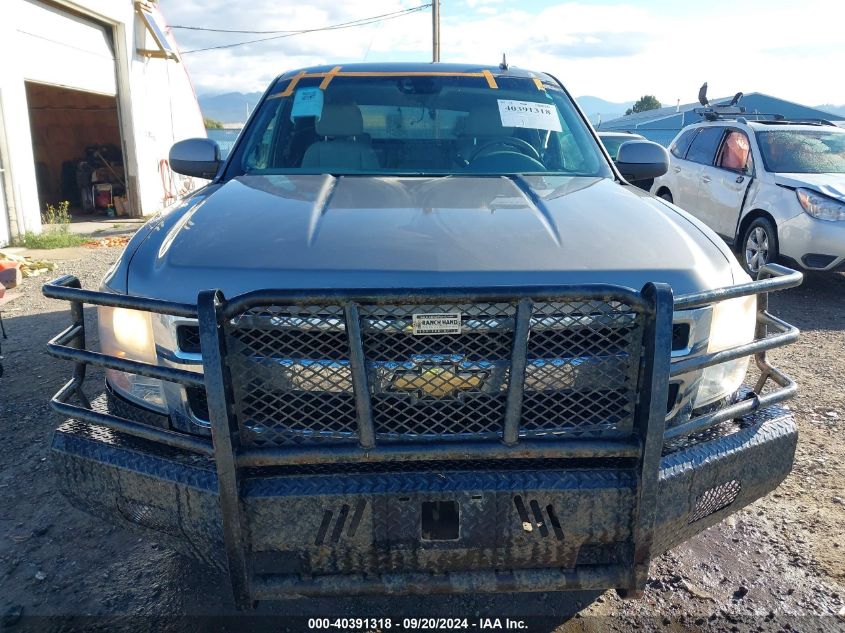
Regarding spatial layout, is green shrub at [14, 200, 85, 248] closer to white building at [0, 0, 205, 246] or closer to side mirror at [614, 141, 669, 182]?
white building at [0, 0, 205, 246]

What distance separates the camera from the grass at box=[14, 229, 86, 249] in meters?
10.2

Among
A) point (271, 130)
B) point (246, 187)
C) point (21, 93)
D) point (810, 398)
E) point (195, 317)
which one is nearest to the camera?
point (195, 317)

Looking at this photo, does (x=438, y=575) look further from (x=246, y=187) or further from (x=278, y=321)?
(x=246, y=187)

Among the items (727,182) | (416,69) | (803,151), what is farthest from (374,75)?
(803,151)

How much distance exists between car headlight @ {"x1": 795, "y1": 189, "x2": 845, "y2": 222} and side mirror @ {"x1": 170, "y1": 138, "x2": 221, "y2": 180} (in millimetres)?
6122

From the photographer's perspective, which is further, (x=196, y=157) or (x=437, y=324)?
(x=196, y=157)

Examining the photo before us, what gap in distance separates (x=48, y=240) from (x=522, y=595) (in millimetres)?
10100

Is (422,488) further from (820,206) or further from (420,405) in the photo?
(820,206)

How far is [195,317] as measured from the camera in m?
1.75

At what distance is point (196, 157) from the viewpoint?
354cm

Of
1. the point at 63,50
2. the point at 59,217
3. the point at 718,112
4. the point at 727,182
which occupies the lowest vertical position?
the point at 59,217

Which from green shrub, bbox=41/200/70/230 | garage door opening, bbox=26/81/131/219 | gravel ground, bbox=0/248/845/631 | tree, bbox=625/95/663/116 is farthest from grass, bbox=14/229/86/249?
tree, bbox=625/95/663/116

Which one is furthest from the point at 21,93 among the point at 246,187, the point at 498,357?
the point at 498,357

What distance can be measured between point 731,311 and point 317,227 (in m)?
1.35
